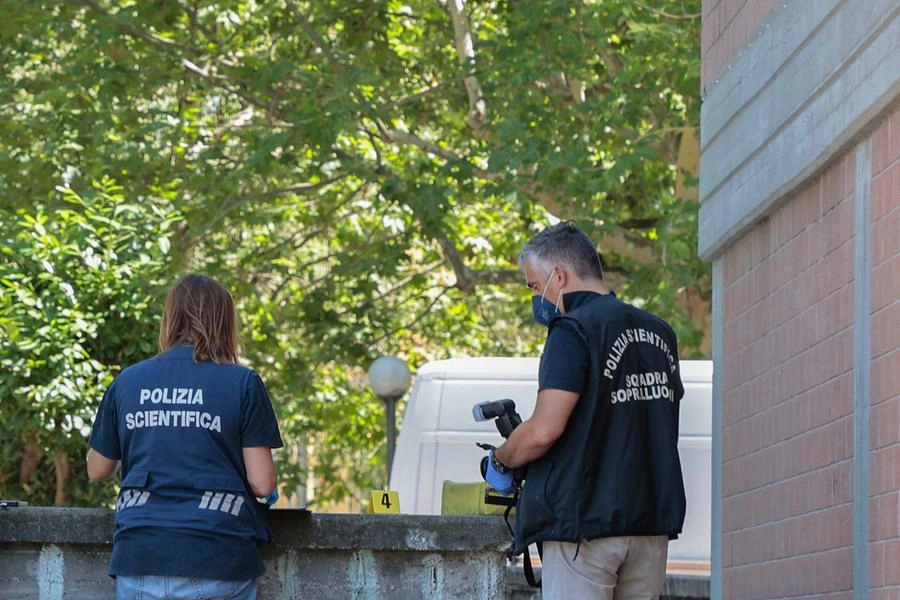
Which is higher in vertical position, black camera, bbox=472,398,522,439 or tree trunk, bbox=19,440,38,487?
tree trunk, bbox=19,440,38,487

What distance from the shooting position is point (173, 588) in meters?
4.44

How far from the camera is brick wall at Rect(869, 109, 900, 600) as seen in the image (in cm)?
420

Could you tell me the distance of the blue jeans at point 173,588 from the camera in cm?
444

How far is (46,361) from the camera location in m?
12.4

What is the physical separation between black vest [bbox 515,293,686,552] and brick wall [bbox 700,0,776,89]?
1654mm

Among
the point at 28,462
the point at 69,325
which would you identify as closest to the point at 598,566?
the point at 69,325

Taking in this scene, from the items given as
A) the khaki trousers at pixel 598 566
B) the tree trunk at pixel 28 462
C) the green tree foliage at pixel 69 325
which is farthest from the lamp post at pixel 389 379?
the khaki trousers at pixel 598 566

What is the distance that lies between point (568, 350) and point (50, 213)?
12.0 metres

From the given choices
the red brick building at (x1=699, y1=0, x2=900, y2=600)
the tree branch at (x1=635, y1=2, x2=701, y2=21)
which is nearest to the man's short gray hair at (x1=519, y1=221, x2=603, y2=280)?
the red brick building at (x1=699, y1=0, x2=900, y2=600)

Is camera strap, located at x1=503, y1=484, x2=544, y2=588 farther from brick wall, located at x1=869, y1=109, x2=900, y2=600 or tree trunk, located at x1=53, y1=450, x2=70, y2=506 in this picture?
tree trunk, located at x1=53, y1=450, x2=70, y2=506

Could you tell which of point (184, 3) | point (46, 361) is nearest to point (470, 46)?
point (184, 3)

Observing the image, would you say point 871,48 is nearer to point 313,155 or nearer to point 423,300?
point 313,155

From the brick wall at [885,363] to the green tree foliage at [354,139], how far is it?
27.6 feet

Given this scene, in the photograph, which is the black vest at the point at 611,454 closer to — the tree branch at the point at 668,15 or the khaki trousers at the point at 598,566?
the khaki trousers at the point at 598,566
